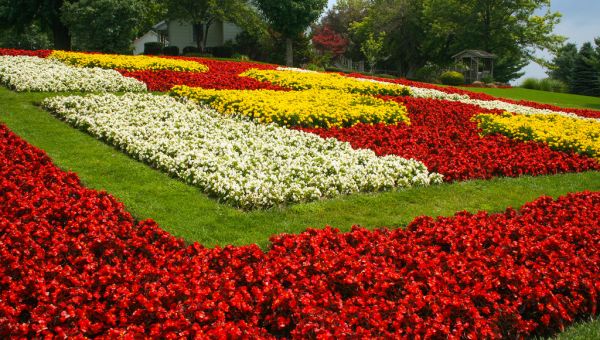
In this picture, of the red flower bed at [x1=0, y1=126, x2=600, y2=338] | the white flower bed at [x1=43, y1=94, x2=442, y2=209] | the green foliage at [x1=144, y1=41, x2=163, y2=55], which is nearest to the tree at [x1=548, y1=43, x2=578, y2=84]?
the green foliage at [x1=144, y1=41, x2=163, y2=55]

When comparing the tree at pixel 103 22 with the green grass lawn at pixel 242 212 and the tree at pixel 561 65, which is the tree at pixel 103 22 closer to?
the green grass lawn at pixel 242 212

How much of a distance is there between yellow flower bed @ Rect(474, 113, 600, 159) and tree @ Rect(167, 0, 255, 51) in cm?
2881

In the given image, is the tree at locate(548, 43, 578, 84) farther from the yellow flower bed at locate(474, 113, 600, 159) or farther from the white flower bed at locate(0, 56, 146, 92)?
the white flower bed at locate(0, 56, 146, 92)

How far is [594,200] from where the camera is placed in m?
7.96

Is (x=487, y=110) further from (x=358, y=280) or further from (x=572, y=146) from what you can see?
(x=358, y=280)

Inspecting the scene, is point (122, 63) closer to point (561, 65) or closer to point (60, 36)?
point (60, 36)

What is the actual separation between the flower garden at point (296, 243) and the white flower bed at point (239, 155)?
0.04 meters

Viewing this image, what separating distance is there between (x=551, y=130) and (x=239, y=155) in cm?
737

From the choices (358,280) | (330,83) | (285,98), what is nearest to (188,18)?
(330,83)

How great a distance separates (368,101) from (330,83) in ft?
15.4

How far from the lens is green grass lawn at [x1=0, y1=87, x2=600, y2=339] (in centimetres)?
666

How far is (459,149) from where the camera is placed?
11.0 m

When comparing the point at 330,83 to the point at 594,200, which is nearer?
the point at 594,200

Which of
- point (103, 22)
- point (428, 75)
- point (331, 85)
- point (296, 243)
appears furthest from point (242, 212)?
point (428, 75)
